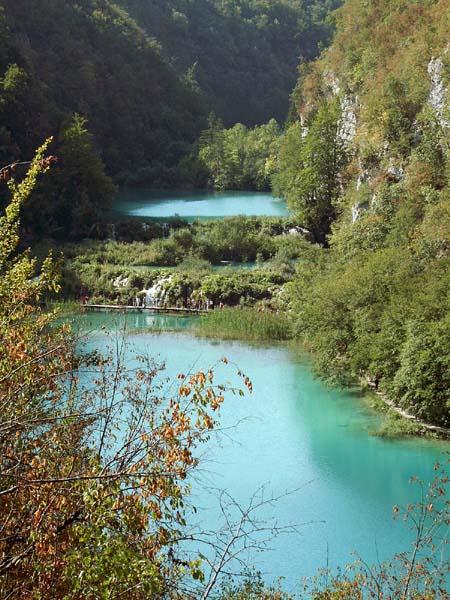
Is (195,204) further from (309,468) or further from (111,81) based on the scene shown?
(309,468)

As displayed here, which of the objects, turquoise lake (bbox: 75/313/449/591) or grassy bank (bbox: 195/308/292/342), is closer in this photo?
turquoise lake (bbox: 75/313/449/591)

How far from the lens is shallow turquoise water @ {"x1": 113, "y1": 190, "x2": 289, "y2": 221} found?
52812 millimetres

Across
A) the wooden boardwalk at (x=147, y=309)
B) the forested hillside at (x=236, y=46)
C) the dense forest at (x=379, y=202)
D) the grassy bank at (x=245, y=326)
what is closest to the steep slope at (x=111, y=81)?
the forested hillside at (x=236, y=46)

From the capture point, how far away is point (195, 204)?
59.3 meters

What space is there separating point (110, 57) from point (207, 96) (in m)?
22.8

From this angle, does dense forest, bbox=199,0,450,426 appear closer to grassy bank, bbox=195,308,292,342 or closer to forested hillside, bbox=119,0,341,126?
grassy bank, bbox=195,308,292,342

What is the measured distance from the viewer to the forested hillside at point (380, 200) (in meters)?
20.1

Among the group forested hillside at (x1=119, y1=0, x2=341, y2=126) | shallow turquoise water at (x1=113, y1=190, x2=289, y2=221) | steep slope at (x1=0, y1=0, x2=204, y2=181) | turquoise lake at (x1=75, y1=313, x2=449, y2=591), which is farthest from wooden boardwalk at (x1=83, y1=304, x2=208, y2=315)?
forested hillside at (x1=119, y1=0, x2=341, y2=126)

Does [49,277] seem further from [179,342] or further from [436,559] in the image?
[179,342]

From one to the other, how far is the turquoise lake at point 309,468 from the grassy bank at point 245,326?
2.82m

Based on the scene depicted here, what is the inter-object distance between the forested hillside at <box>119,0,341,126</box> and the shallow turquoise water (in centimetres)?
3031

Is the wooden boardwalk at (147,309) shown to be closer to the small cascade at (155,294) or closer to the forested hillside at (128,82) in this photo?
the small cascade at (155,294)

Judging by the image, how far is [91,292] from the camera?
3406 centimetres

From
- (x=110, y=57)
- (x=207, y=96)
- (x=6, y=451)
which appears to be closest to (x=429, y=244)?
(x=6, y=451)
